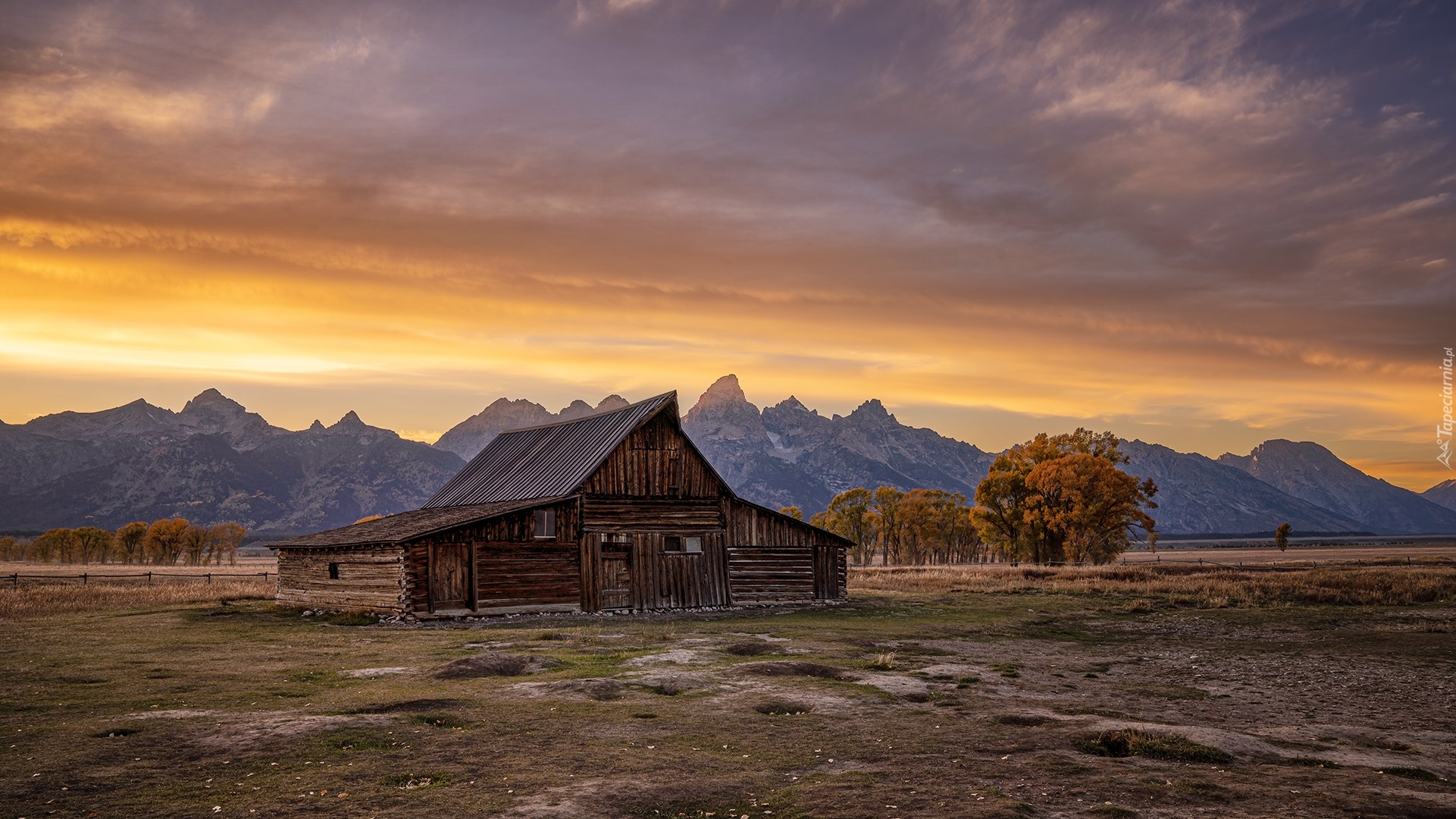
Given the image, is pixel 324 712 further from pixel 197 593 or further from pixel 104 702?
pixel 197 593

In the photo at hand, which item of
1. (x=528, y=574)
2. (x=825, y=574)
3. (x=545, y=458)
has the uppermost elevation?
(x=545, y=458)

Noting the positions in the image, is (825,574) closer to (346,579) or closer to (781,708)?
(346,579)

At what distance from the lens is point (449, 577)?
1468 inches

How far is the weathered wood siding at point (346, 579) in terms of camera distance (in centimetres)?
3709

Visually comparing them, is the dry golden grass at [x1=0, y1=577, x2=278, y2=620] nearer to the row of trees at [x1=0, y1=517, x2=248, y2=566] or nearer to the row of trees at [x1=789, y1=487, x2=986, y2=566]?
the row of trees at [x1=789, y1=487, x2=986, y2=566]

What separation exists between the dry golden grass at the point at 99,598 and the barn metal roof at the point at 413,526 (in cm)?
380

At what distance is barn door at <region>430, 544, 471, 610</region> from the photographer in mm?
36844

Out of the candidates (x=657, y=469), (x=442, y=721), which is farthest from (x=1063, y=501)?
(x=442, y=721)

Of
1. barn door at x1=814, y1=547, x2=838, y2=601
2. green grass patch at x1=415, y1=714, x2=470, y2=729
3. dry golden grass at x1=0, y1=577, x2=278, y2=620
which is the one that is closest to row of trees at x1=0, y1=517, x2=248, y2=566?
dry golden grass at x1=0, y1=577, x2=278, y2=620

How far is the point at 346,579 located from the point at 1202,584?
42.6m

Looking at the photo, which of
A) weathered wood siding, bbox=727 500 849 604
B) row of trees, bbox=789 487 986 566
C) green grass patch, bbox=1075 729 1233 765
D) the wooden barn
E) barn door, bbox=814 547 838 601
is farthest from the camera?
row of trees, bbox=789 487 986 566

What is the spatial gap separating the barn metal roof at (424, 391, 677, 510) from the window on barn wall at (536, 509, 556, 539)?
1.24 meters

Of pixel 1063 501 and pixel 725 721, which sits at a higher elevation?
pixel 1063 501

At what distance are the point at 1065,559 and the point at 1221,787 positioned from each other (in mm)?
77412
